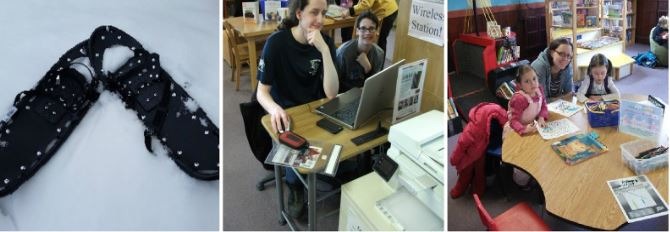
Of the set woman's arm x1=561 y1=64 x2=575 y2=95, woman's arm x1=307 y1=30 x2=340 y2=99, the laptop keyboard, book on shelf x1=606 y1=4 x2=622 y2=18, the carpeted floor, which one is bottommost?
the carpeted floor

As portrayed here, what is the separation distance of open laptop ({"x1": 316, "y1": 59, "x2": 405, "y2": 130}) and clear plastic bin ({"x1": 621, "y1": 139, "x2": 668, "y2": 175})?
826mm

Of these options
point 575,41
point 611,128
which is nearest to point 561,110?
point 611,128

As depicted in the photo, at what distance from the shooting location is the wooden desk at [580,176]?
4.27 feet

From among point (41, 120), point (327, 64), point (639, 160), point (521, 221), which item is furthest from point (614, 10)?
point (41, 120)

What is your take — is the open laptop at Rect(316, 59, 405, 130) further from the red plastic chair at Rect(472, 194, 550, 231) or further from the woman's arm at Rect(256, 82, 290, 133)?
the red plastic chair at Rect(472, 194, 550, 231)

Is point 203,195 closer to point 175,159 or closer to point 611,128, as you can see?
point 175,159

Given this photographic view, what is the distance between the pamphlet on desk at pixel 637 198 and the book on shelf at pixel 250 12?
2684mm

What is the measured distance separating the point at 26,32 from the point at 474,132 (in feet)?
7.62

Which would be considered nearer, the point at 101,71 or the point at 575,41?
the point at 101,71

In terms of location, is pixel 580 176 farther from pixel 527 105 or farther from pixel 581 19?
pixel 581 19

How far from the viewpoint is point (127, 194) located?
1574 millimetres

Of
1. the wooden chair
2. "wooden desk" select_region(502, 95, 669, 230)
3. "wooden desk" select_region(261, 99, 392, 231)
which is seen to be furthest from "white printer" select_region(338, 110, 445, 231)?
the wooden chair

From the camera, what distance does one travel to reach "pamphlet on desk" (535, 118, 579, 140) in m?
1.79

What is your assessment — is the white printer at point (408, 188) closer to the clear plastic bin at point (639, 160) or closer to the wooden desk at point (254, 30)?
the clear plastic bin at point (639, 160)
